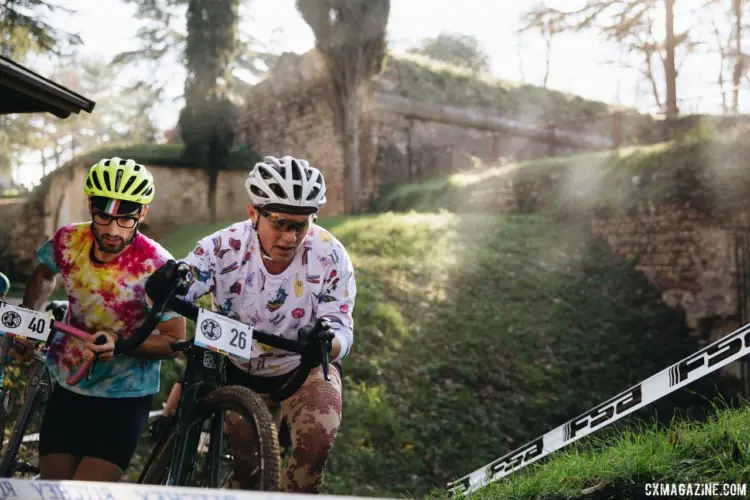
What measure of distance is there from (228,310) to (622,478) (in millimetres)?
2145

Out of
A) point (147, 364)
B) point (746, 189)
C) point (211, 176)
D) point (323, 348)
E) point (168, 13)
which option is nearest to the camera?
point (323, 348)

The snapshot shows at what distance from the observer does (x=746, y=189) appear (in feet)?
42.2

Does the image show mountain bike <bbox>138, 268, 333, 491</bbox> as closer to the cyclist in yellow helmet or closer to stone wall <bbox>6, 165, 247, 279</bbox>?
the cyclist in yellow helmet

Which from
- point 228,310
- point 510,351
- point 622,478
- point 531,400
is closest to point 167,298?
point 228,310

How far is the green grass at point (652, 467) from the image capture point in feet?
11.7

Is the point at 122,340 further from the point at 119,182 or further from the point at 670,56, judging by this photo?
the point at 670,56

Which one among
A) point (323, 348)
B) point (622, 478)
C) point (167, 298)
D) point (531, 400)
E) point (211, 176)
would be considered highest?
point (211, 176)

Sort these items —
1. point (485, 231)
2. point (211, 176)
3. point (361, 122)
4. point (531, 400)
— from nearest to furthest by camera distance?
point (531, 400)
point (485, 231)
point (361, 122)
point (211, 176)

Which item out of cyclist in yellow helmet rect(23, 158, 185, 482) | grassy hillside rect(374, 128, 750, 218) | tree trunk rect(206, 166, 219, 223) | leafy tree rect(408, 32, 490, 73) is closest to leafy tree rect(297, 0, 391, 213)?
grassy hillside rect(374, 128, 750, 218)

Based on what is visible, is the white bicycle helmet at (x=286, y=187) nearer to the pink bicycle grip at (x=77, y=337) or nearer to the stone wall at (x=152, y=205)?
the pink bicycle grip at (x=77, y=337)

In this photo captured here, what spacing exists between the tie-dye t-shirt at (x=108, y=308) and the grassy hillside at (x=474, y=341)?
4.02 m

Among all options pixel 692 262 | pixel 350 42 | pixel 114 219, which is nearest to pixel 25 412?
pixel 114 219

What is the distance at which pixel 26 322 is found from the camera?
406 cm

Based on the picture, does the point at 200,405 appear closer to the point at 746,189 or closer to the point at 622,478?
the point at 622,478
